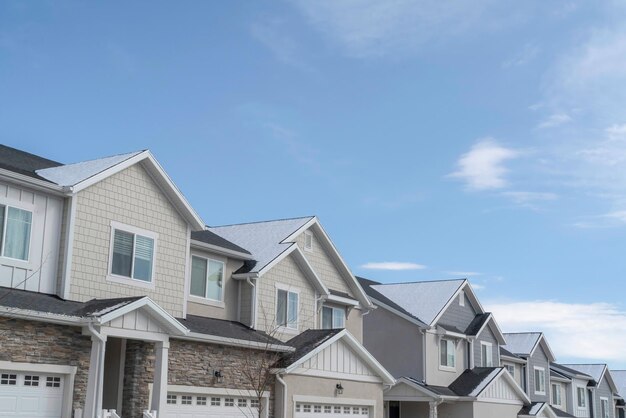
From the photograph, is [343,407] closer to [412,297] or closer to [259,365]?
[259,365]

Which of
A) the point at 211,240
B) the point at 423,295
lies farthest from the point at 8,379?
the point at 423,295

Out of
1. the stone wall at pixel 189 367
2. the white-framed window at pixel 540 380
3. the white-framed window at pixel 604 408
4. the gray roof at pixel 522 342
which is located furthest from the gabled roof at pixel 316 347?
the white-framed window at pixel 604 408

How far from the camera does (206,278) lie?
25.2 m

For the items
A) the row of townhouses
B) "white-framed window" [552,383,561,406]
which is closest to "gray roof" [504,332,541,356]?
"white-framed window" [552,383,561,406]

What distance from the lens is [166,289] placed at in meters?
22.4

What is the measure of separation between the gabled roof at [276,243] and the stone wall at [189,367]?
3798 millimetres

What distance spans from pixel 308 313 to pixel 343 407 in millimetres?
3829

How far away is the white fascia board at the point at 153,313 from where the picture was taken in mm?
18172

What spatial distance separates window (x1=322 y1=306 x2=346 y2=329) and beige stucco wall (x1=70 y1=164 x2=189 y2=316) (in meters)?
8.22

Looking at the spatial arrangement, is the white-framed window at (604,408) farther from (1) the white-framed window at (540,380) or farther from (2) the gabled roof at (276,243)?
(2) the gabled roof at (276,243)

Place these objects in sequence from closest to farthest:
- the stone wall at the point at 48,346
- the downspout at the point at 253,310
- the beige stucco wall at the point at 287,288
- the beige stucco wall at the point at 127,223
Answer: the stone wall at the point at 48,346 → the beige stucco wall at the point at 127,223 → the downspout at the point at 253,310 → the beige stucco wall at the point at 287,288

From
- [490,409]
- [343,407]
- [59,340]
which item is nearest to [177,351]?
[59,340]

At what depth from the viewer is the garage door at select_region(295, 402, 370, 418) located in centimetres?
2419

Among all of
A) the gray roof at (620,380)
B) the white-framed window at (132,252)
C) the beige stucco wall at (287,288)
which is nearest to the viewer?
the white-framed window at (132,252)
